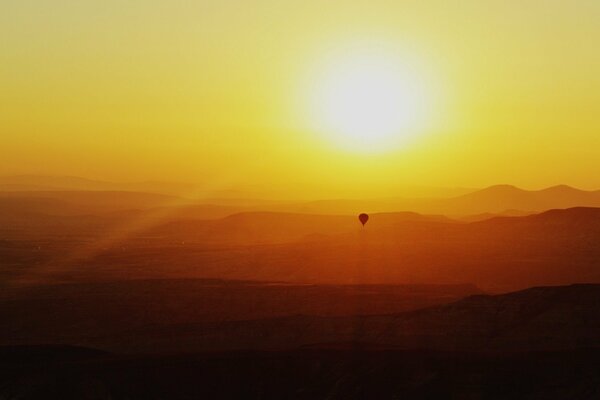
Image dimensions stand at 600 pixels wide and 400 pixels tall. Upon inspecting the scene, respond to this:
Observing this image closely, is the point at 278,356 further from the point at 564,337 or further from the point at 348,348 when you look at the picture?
the point at 564,337

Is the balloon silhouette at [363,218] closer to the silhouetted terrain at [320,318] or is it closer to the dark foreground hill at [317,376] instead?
the silhouetted terrain at [320,318]

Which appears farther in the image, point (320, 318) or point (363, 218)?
point (363, 218)

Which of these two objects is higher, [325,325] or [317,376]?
[325,325]

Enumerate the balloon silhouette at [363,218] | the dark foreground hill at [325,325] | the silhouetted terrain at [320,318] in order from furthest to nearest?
1. the balloon silhouette at [363,218]
2. the dark foreground hill at [325,325]
3. the silhouetted terrain at [320,318]

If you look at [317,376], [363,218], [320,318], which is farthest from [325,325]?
[363,218]

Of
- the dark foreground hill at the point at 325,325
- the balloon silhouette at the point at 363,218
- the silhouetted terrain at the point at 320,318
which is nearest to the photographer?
the silhouetted terrain at the point at 320,318

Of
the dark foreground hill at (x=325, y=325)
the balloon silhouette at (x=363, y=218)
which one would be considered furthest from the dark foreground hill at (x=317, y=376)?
the balloon silhouette at (x=363, y=218)

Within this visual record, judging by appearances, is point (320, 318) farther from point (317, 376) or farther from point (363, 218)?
point (363, 218)

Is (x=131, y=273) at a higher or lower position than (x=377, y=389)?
higher

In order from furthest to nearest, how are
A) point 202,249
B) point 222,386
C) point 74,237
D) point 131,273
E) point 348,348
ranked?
1. point 74,237
2. point 202,249
3. point 131,273
4. point 348,348
5. point 222,386

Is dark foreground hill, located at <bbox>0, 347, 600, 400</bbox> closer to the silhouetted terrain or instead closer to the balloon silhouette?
the silhouetted terrain

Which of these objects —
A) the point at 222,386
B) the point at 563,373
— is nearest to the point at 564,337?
the point at 563,373
